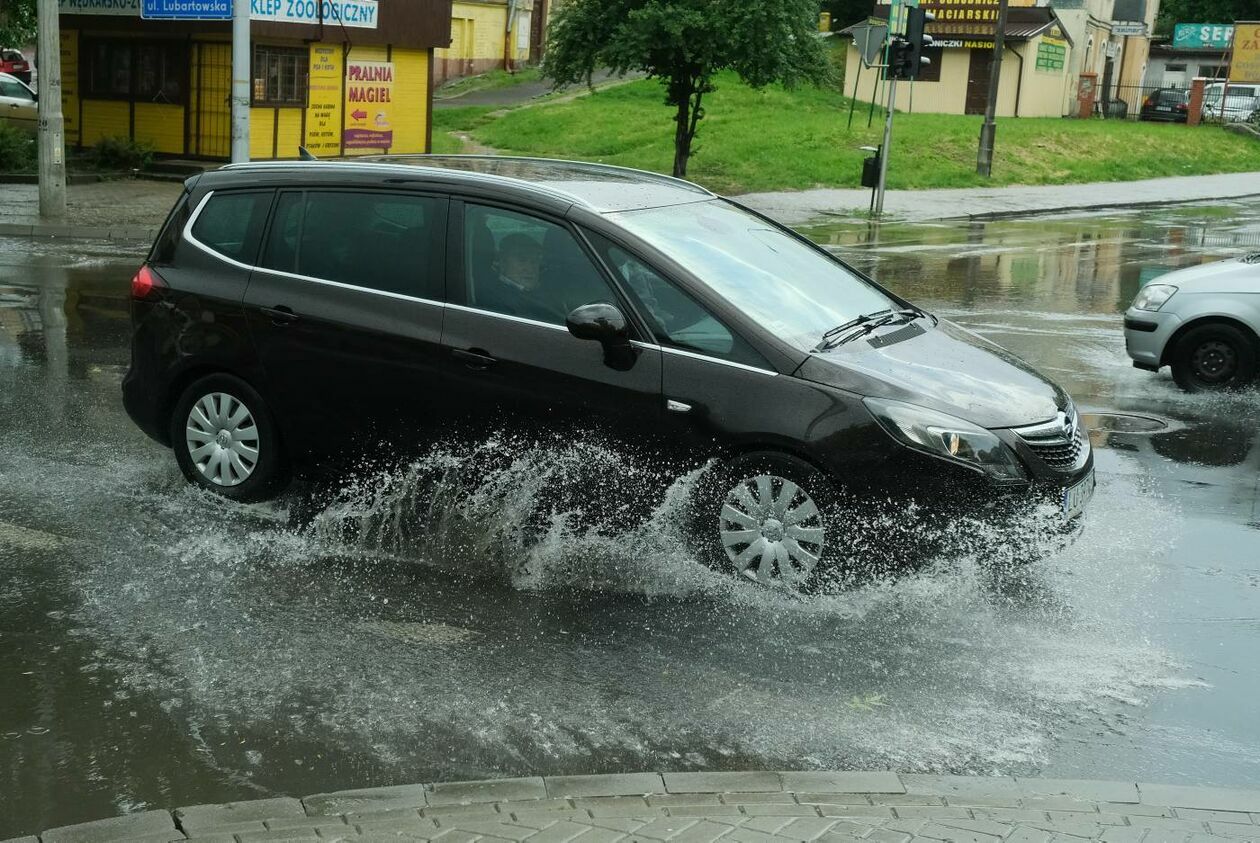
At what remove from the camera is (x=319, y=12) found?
27.4 m

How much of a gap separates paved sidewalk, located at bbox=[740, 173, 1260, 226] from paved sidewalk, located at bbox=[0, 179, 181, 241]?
10.3 m

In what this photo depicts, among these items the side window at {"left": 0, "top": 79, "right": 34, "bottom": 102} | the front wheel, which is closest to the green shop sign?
the side window at {"left": 0, "top": 79, "right": 34, "bottom": 102}

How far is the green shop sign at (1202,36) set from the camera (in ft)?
281

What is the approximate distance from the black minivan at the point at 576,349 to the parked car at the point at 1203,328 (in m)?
4.70

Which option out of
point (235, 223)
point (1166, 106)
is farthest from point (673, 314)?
point (1166, 106)

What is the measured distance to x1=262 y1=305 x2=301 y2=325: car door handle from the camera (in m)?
7.03

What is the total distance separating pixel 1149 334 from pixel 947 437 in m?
6.19

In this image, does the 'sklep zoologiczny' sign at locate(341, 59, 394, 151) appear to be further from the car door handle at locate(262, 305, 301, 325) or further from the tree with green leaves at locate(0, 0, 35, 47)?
the car door handle at locate(262, 305, 301, 325)

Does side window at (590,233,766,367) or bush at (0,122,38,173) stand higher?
side window at (590,233,766,367)

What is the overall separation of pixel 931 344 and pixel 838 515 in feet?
3.95

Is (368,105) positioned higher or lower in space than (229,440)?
higher

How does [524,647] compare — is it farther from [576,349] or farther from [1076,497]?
[1076,497]

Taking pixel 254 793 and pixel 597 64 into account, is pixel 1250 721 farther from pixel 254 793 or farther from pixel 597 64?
pixel 597 64

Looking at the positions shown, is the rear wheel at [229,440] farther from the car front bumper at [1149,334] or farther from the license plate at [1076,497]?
the car front bumper at [1149,334]
